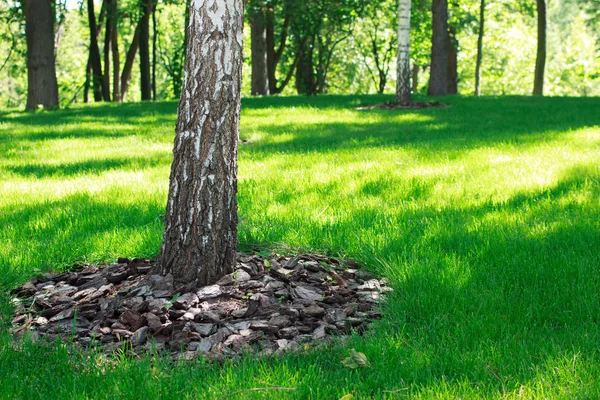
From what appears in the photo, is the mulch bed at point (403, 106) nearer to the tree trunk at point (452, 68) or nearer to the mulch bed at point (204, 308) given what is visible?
the tree trunk at point (452, 68)

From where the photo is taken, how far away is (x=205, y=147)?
3.81m

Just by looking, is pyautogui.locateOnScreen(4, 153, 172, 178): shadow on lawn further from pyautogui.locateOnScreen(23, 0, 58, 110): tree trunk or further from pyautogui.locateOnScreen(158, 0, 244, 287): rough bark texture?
pyautogui.locateOnScreen(23, 0, 58, 110): tree trunk

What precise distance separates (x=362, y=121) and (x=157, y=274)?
8.85 metres

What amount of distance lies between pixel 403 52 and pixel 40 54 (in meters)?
9.50

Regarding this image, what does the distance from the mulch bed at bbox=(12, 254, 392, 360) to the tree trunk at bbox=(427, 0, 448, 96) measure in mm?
14288

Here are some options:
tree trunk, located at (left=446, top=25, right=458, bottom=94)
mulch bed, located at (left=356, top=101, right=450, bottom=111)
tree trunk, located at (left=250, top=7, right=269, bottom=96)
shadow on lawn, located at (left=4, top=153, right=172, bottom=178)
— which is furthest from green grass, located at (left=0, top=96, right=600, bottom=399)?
tree trunk, located at (left=446, top=25, right=458, bottom=94)

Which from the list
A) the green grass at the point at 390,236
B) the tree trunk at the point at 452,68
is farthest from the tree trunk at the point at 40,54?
the tree trunk at the point at 452,68

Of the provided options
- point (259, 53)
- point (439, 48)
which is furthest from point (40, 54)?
point (439, 48)

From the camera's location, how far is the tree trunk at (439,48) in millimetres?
17094

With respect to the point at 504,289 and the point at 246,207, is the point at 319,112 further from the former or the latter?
the point at 504,289

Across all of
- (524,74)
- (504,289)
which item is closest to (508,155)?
(504,289)

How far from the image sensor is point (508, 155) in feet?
27.2

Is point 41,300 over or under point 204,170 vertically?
under

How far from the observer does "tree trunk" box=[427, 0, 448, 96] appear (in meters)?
17.1
